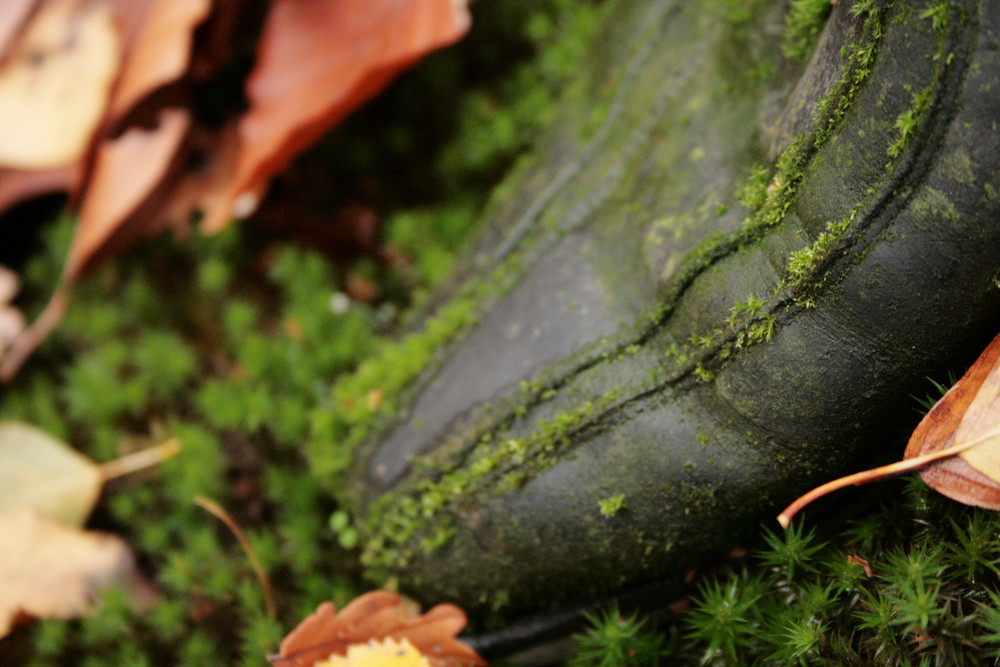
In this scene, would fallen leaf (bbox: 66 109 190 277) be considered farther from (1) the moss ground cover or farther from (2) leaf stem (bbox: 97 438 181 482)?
(2) leaf stem (bbox: 97 438 181 482)

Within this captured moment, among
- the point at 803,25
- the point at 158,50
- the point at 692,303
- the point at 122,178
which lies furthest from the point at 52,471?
the point at 803,25

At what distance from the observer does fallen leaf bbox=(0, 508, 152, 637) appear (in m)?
2.05

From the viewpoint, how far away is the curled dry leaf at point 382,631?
1.67 meters

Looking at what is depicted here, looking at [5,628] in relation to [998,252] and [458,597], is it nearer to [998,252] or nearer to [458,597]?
[458,597]

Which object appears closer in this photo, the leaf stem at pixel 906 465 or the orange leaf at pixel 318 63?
the leaf stem at pixel 906 465

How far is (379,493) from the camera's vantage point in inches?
72.8

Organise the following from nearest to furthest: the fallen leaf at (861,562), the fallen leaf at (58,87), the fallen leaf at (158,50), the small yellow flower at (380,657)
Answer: the fallen leaf at (861,562) → the small yellow flower at (380,657) → the fallen leaf at (158,50) → the fallen leaf at (58,87)

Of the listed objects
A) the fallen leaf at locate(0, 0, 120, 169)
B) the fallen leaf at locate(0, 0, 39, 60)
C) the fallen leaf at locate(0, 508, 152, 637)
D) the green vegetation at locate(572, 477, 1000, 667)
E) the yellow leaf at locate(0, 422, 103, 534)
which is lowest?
the green vegetation at locate(572, 477, 1000, 667)

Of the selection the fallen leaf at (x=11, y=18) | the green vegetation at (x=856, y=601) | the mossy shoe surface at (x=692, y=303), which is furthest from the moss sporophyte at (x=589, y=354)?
the fallen leaf at (x=11, y=18)

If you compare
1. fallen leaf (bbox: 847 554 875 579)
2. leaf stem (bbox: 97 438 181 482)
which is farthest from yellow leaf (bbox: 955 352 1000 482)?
leaf stem (bbox: 97 438 181 482)

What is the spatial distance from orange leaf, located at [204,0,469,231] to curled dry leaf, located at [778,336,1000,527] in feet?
4.99

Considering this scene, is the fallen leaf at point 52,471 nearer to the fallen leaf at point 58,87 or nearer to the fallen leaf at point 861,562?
the fallen leaf at point 58,87

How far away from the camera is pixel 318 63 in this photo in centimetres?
217

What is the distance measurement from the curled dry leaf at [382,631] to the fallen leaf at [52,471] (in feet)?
3.11
